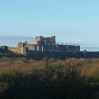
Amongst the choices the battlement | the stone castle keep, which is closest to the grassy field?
the stone castle keep

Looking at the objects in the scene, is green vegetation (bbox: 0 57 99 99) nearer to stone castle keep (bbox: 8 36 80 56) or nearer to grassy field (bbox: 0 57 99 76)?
grassy field (bbox: 0 57 99 76)

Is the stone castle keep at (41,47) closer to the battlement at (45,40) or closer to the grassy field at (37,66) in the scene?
the battlement at (45,40)

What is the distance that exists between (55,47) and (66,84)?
276 feet

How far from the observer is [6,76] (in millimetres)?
13914

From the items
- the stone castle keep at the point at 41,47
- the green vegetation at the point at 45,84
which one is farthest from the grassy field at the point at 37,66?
the stone castle keep at the point at 41,47

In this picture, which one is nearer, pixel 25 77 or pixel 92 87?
pixel 25 77

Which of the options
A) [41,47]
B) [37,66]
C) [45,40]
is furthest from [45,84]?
[45,40]

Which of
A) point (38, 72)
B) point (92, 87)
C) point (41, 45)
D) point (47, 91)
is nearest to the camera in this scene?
point (47, 91)

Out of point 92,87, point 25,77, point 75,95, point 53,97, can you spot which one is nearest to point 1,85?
point 25,77

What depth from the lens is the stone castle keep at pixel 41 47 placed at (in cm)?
8360

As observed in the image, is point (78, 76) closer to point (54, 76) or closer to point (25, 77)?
point (54, 76)

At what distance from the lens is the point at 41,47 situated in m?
91.8

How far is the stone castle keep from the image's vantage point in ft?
274

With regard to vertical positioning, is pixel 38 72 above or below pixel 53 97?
above
